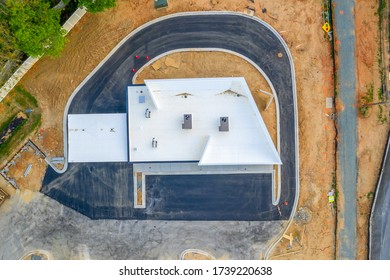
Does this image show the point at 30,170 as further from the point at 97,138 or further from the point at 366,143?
the point at 366,143

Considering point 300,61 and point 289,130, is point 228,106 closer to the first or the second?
point 289,130

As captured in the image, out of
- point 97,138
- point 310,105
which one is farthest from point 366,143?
point 97,138

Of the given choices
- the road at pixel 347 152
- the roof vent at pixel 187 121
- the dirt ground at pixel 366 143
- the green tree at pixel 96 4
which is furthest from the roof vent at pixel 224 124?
the green tree at pixel 96 4

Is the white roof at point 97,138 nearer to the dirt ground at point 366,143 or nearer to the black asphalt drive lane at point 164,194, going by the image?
the black asphalt drive lane at point 164,194

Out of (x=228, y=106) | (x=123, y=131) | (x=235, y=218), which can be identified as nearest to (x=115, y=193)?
(x=123, y=131)

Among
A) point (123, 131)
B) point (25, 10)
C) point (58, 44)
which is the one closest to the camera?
point (25, 10)

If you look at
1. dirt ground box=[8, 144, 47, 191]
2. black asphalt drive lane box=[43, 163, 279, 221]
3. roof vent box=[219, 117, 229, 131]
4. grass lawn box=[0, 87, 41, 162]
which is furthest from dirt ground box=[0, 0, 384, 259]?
dirt ground box=[8, 144, 47, 191]

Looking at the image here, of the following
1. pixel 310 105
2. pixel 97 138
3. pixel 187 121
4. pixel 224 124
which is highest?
pixel 310 105
